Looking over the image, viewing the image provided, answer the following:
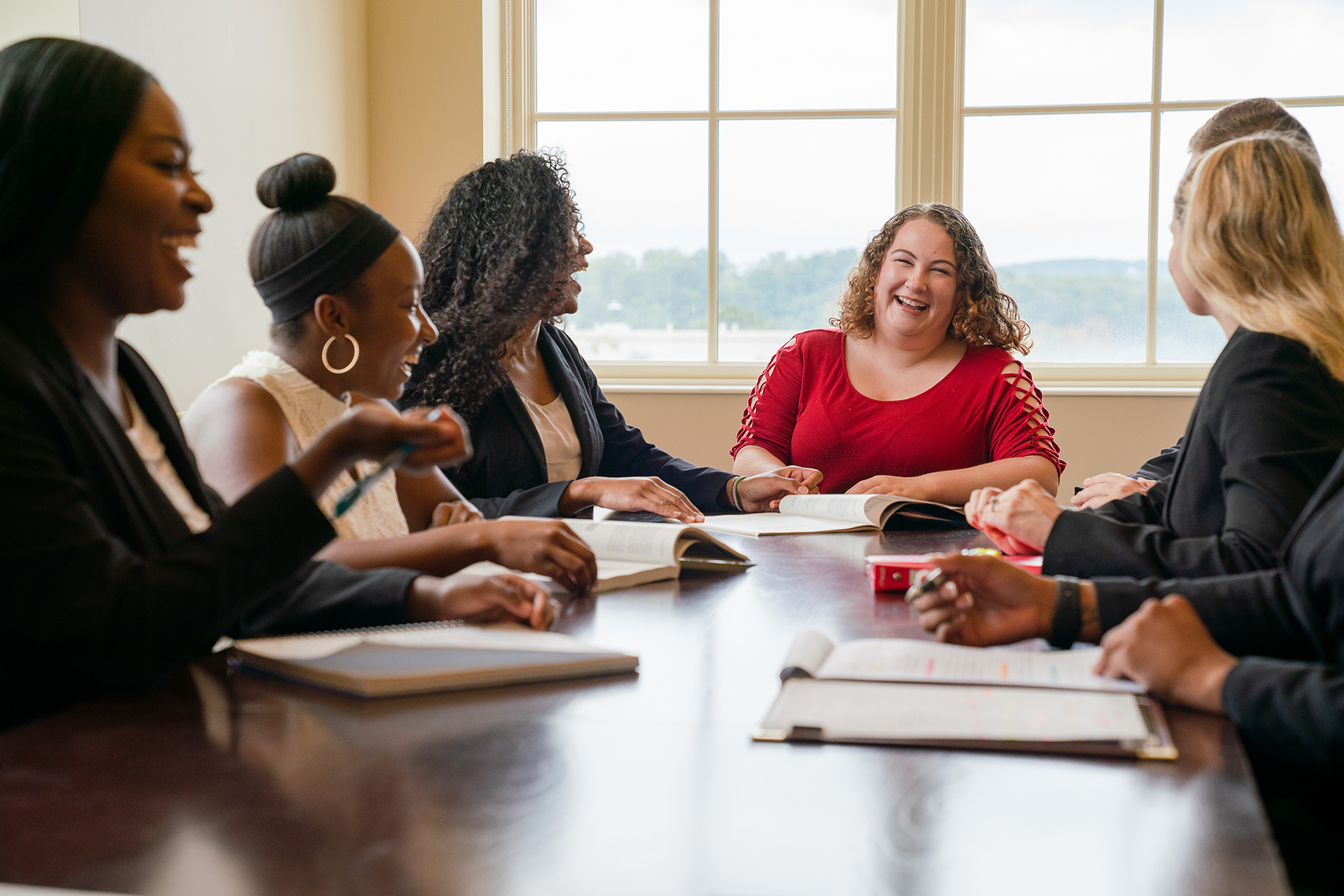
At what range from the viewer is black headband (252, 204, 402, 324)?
5.19 ft

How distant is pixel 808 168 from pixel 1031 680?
11.0 feet

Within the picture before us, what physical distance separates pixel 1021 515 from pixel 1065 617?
522 mm

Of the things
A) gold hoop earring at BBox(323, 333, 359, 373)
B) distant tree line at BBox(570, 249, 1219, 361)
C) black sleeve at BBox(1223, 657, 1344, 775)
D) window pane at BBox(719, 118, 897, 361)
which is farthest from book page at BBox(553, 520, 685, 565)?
window pane at BBox(719, 118, 897, 361)

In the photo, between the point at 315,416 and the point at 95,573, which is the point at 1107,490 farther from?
the point at 95,573

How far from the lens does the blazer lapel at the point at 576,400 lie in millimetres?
2533

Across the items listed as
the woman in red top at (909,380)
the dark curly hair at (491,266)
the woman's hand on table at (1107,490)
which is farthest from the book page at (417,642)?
the woman in red top at (909,380)

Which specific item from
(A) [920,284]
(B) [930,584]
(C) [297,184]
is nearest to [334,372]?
(C) [297,184]

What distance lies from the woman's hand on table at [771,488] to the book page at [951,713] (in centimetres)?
136

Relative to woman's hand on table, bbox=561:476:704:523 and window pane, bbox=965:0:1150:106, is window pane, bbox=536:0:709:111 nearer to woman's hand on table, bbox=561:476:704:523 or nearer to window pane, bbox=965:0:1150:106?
window pane, bbox=965:0:1150:106

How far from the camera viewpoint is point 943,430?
2713 millimetres

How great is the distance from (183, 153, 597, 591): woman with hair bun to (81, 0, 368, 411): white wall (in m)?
1.11

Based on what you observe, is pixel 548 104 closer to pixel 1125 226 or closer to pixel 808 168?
pixel 808 168

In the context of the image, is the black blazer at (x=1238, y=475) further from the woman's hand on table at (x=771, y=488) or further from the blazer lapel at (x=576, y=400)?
the blazer lapel at (x=576, y=400)

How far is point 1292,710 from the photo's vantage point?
89cm
